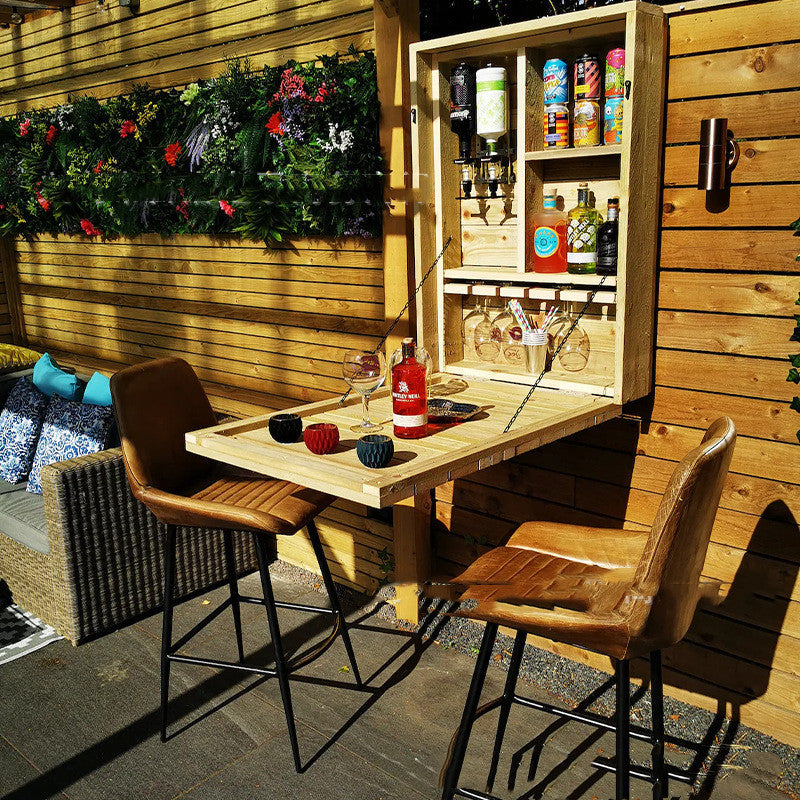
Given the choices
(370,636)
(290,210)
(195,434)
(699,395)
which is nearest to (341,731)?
(370,636)

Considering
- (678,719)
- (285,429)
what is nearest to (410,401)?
(285,429)

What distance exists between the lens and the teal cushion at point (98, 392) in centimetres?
388

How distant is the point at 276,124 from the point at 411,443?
184cm

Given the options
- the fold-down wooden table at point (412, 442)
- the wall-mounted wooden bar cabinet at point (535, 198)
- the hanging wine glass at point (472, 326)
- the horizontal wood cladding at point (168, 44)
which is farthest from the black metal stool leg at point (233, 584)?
the horizontal wood cladding at point (168, 44)

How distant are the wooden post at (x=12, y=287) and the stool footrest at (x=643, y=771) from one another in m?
5.28

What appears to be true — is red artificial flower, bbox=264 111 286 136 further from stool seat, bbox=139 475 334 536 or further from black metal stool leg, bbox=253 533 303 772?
black metal stool leg, bbox=253 533 303 772

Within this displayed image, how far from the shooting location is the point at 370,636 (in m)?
3.49

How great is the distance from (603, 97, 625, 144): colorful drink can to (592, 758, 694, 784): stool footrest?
1.86 m

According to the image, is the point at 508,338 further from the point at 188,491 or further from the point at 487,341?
the point at 188,491

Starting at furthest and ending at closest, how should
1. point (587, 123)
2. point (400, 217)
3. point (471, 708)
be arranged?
1. point (400, 217)
2. point (587, 123)
3. point (471, 708)

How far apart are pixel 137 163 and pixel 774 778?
13.0 feet

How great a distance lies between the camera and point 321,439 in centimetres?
232

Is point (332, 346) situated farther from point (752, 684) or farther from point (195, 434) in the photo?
point (752, 684)

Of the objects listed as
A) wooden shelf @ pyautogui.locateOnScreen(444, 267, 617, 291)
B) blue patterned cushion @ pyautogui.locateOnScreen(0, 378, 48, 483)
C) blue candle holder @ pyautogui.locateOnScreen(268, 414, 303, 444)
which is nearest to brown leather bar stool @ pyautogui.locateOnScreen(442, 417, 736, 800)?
blue candle holder @ pyautogui.locateOnScreen(268, 414, 303, 444)
